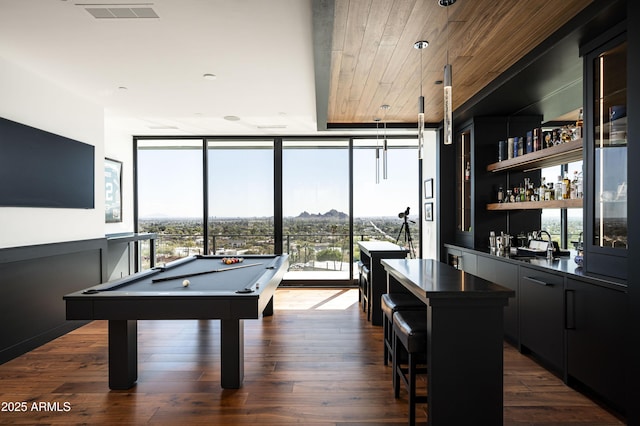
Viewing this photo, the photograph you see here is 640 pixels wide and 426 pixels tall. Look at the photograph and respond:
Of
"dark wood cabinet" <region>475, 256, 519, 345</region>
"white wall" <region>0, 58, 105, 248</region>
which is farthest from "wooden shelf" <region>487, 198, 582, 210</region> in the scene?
"white wall" <region>0, 58, 105, 248</region>

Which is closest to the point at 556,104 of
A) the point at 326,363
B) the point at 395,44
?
the point at 395,44

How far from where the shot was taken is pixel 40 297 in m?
3.61

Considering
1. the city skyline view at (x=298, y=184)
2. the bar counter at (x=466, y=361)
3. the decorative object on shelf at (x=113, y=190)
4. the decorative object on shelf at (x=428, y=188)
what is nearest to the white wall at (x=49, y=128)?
the decorative object on shelf at (x=113, y=190)

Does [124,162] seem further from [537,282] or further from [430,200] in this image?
[537,282]

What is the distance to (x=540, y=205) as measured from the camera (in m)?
3.48

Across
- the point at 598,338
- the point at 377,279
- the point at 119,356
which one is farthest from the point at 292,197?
the point at 598,338

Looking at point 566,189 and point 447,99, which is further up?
point 447,99

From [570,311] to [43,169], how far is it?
16.2ft

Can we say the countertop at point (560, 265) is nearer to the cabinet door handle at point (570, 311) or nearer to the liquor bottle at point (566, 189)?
the cabinet door handle at point (570, 311)

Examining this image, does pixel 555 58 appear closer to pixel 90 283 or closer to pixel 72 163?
pixel 72 163

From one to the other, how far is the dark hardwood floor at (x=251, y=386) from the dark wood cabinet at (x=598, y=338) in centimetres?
18

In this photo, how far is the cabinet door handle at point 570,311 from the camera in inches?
98.9

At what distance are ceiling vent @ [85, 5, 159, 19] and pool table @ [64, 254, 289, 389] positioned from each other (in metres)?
1.96

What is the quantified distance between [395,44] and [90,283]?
444cm
